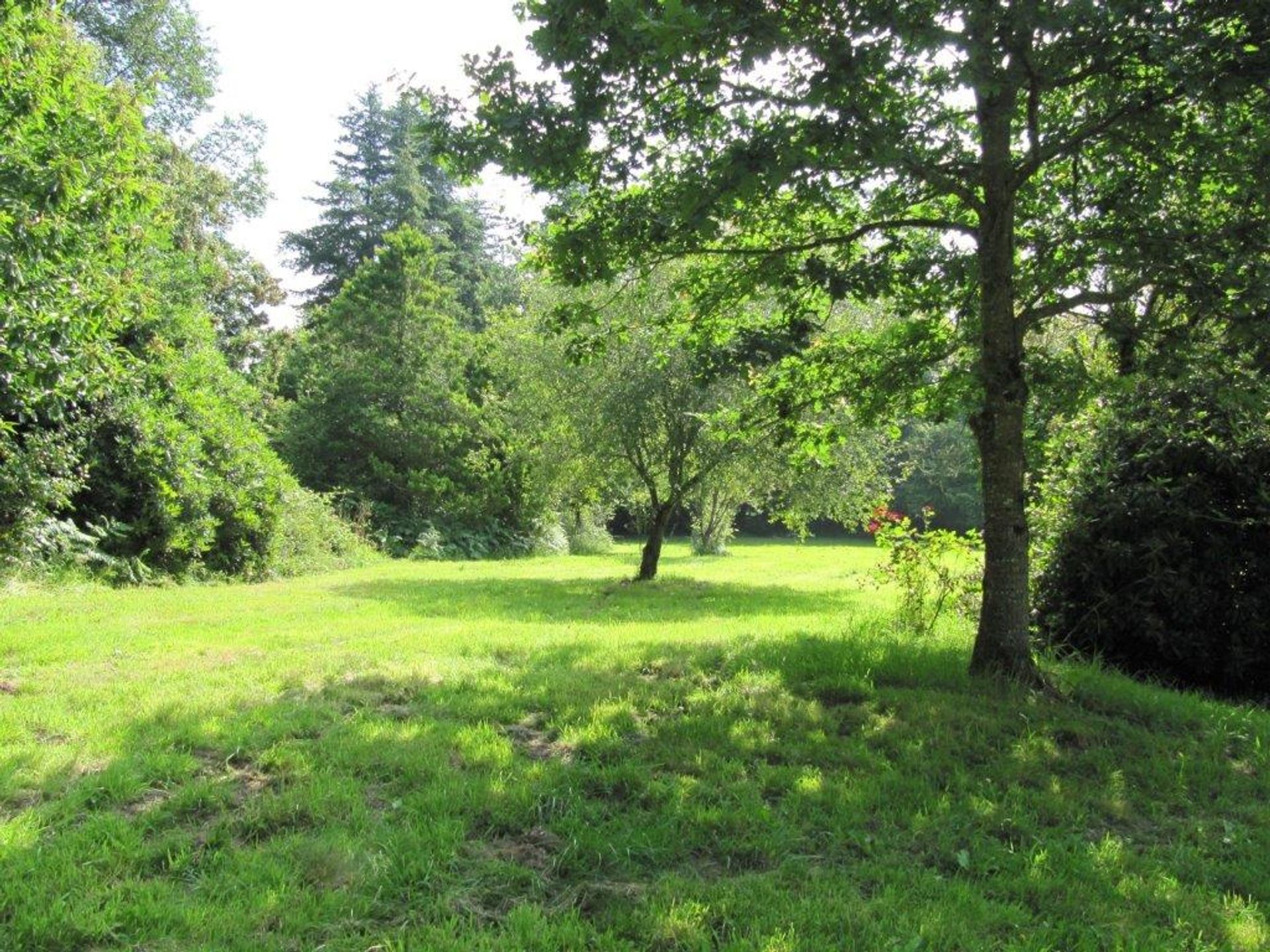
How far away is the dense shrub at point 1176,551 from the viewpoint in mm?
6996

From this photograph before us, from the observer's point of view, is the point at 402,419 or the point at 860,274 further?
the point at 402,419

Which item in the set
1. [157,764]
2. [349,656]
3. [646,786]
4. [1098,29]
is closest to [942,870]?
[646,786]

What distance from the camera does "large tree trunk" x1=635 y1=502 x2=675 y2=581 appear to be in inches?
628

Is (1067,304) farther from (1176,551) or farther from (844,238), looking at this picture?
(1176,551)

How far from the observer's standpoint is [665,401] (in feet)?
47.6

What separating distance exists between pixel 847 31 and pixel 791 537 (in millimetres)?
37346

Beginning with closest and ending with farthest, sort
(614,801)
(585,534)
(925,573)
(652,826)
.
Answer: (652,826)
(614,801)
(925,573)
(585,534)

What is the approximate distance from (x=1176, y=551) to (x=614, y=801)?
231 inches

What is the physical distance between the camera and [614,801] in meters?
4.02

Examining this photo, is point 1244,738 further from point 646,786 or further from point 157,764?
point 157,764

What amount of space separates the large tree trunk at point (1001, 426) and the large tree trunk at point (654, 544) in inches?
405

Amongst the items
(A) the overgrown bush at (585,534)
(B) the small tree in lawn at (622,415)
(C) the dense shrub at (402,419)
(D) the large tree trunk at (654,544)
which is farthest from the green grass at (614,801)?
(A) the overgrown bush at (585,534)

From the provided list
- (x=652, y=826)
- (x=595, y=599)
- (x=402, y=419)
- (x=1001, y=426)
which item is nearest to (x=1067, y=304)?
(x=1001, y=426)

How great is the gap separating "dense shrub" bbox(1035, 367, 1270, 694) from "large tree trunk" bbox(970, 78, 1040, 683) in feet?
6.94
